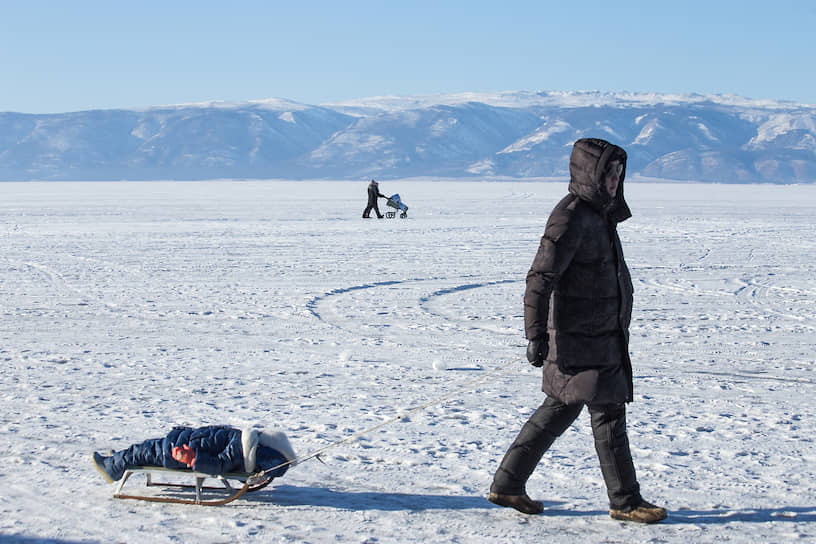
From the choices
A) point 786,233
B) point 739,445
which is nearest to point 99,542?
point 739,445

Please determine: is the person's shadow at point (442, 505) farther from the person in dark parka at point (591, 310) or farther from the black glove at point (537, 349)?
the black glove at point (537, 349)

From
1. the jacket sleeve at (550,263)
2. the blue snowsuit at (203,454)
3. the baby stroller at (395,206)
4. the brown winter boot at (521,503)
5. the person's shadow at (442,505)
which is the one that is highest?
the jacket sleeve at (550,263)

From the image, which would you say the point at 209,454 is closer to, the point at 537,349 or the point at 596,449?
the point at 537,349

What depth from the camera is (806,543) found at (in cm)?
362

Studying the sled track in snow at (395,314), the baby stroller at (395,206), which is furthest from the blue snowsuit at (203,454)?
the baby stroller at (395,206)

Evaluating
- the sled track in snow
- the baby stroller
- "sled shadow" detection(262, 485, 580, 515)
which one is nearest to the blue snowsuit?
"sled shadow" detection(262, 485, 580, 515)

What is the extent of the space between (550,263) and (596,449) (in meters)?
0.79

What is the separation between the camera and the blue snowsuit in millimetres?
4047

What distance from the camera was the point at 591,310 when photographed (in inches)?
146

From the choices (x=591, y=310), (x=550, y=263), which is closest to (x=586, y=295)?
(x=591, y=310)

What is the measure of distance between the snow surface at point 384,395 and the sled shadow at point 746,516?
12mm

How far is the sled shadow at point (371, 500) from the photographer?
4.04 m

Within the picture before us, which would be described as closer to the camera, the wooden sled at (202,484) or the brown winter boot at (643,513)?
the brown winter boot at (643,513)

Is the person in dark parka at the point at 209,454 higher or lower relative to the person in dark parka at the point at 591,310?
lower
